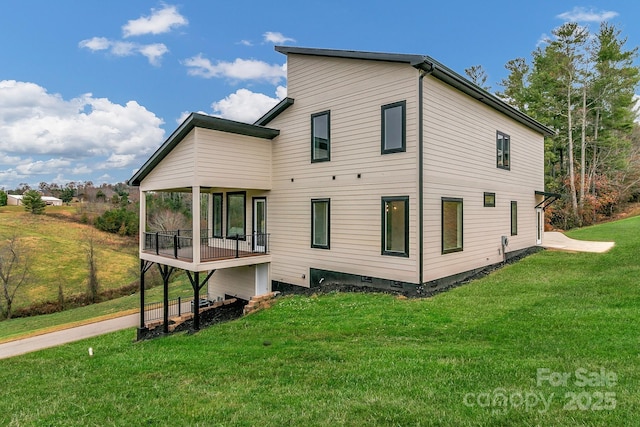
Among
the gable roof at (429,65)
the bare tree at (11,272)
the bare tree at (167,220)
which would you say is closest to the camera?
the gable roof at (429,65)

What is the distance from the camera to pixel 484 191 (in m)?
11.4

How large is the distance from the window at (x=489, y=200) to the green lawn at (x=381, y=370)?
3818 mm

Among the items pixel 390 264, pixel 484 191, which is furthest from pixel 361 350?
pixel 484 191

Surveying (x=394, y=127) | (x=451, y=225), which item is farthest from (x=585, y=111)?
(x=394, y=127)

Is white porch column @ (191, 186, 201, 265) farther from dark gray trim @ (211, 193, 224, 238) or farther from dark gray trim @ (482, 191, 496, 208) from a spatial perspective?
dark gray trim @ (482, 191, 496, 208)

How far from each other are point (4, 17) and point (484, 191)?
2172cm

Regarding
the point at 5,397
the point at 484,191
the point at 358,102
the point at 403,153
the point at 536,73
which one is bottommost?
the point at 5,397

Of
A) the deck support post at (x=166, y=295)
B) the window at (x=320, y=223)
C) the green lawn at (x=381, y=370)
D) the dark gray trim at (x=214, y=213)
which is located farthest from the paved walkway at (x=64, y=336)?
the window at (x=320, y=223)

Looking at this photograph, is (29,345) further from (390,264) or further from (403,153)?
(403,153)

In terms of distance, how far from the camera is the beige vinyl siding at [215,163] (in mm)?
9992

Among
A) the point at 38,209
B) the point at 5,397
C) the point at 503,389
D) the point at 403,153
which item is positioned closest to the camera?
the point at 503,389

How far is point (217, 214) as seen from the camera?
13.9 meters

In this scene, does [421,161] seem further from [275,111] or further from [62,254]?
[62,254]

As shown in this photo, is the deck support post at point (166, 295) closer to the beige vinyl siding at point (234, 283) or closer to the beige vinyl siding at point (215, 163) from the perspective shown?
the beige vinyl siding at point (234, 283)
